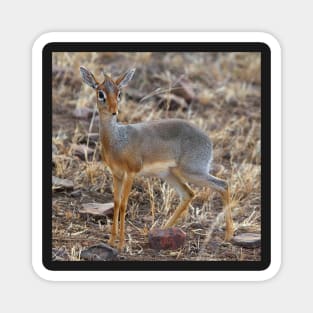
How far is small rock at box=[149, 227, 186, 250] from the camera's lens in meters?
6.12

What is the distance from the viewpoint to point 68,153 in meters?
7.24

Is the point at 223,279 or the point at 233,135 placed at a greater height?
the point at 233,135

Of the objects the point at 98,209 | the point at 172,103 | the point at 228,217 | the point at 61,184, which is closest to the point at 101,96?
the point at 98,209

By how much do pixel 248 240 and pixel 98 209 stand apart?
3.48 ft

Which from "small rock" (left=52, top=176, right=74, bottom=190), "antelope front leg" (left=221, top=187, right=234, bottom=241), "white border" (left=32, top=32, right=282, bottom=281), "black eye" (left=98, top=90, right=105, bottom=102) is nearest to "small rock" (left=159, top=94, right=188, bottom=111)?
"small rock" (left=52, top=176, right=74, bottom=190)

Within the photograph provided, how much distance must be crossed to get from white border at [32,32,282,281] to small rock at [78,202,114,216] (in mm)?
963

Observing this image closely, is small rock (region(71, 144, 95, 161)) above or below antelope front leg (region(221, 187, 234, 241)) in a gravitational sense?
above

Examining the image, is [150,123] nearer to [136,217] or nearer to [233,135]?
[136,217]

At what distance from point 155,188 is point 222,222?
1.87 ft

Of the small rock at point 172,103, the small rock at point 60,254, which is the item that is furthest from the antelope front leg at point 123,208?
the small rock at point 172,103

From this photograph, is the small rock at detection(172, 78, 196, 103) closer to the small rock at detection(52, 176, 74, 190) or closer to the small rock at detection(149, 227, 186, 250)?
the small rock at detection(52, 176, 74, 190)
